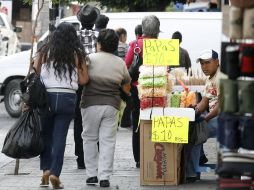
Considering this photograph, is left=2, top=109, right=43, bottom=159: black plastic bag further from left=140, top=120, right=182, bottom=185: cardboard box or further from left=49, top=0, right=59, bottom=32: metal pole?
left=49, top=0, right=59, bottom=32: metal pole

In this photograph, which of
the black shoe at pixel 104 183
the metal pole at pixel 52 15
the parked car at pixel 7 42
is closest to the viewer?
the black shoe at pixel 104 183

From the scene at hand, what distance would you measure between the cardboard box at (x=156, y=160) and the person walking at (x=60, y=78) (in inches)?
35.9

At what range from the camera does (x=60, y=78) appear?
10555mm

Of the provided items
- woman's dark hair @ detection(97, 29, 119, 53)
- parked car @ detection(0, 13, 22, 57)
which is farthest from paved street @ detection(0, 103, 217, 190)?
parked car @ detection(0, 13, 22, 57)

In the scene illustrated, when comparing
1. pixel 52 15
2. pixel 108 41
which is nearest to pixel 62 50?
pixel 108 41

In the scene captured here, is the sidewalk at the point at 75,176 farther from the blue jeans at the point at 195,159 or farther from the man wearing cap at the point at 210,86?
the man wearing cap at the point at 210,86

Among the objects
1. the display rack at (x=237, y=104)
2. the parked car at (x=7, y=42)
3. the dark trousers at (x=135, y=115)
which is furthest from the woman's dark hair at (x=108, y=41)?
the parked car at (x=7, y=42)

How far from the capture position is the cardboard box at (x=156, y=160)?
11.0 m

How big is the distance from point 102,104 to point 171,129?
2.61ft

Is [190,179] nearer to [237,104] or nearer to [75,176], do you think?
[75,176]

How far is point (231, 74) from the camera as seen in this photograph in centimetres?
673

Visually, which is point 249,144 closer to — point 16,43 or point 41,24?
point 16,43

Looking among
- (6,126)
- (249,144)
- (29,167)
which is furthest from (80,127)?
(6,126)

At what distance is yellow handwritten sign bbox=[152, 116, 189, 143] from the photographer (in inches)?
426
